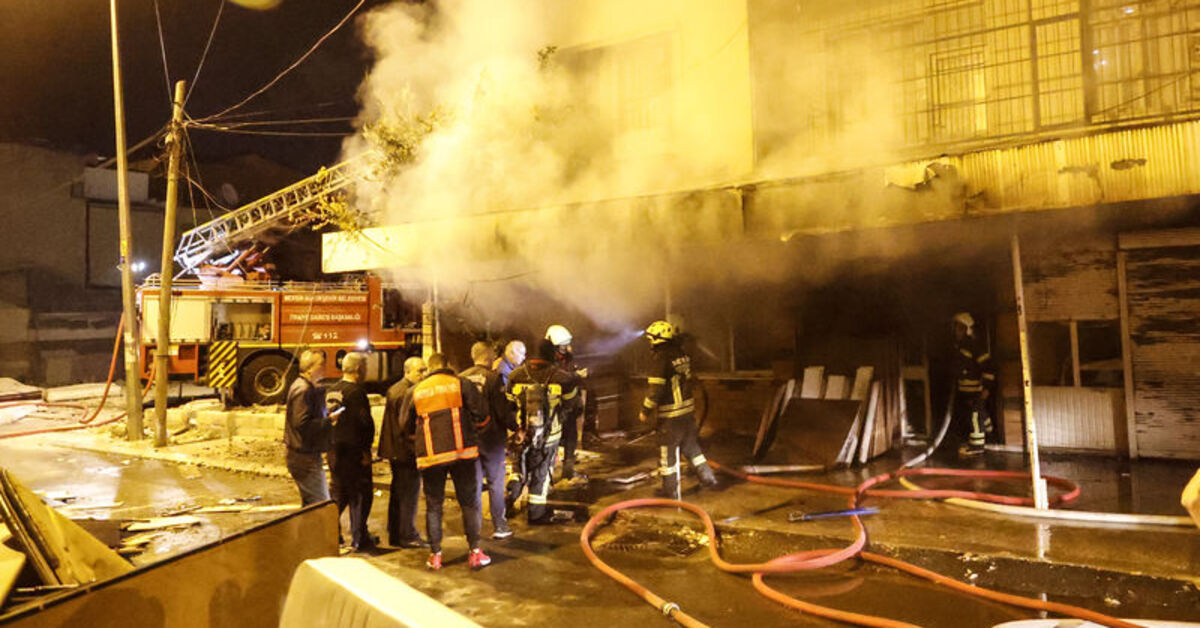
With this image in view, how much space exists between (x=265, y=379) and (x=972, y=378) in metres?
13.8

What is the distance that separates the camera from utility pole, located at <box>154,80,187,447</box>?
1105cm

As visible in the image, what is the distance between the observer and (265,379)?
14.5 meters

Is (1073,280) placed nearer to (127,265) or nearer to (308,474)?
(308,474)

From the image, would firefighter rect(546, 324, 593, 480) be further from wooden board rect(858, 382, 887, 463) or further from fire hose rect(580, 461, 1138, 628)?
wooden board rect(858, 382, 887, 463)

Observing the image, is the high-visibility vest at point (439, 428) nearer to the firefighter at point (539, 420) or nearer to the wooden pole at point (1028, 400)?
the firefighter at point (539, 420)

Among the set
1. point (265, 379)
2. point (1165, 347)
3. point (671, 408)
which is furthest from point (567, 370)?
point (265, 379)

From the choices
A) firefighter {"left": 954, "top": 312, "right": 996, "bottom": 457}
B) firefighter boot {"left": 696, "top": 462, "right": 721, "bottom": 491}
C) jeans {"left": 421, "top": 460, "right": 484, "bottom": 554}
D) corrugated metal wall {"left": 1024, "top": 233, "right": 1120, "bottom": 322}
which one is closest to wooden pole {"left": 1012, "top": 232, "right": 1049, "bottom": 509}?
firefighter {"left": 954, "top": 312, "right": 996, "bottom": 457}

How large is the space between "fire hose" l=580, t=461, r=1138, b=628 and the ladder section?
16.1 metres

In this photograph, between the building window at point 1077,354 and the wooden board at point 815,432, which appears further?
the wooden board at point 815,432

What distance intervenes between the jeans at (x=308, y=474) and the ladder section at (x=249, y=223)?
14739 mm

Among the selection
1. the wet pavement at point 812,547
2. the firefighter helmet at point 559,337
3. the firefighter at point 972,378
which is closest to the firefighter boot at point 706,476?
the wet pavement at point 812,547

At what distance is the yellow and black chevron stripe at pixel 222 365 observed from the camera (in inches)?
546

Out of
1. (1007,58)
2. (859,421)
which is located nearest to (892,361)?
(859,421)

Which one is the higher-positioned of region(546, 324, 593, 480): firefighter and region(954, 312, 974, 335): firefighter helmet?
region(954, 312, 974, 335): firefighter helmet
